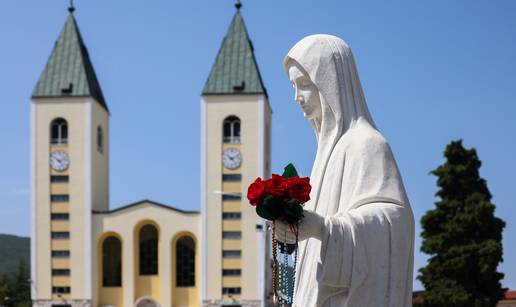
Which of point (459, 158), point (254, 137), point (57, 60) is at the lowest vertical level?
point (459, 158)

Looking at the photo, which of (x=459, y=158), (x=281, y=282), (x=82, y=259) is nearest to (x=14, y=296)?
(x=82, y=259)

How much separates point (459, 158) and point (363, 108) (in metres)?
33.4

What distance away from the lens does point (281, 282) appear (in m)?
5.07

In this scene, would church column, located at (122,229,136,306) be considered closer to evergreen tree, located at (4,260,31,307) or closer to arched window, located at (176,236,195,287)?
arched window, located at (176,236,195,287)

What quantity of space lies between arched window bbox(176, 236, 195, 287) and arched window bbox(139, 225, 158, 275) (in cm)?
158

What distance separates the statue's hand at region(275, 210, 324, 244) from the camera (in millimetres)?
4438

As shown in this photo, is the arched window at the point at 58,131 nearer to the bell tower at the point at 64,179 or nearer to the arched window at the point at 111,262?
the bell tower at the point at 64,179

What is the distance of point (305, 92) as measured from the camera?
5.01 m

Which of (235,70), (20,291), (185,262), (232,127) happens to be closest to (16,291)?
(20,291)

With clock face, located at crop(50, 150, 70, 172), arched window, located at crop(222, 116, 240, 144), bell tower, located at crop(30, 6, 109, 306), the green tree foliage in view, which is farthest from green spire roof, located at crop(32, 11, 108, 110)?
the green tree foliage

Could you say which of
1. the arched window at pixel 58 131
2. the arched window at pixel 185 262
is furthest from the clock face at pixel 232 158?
the arched window at pixel 58 131

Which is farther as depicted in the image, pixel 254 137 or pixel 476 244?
pixel 254 137

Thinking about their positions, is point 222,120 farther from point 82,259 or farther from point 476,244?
point 476,244

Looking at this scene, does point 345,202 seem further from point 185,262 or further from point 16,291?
point 16,291
